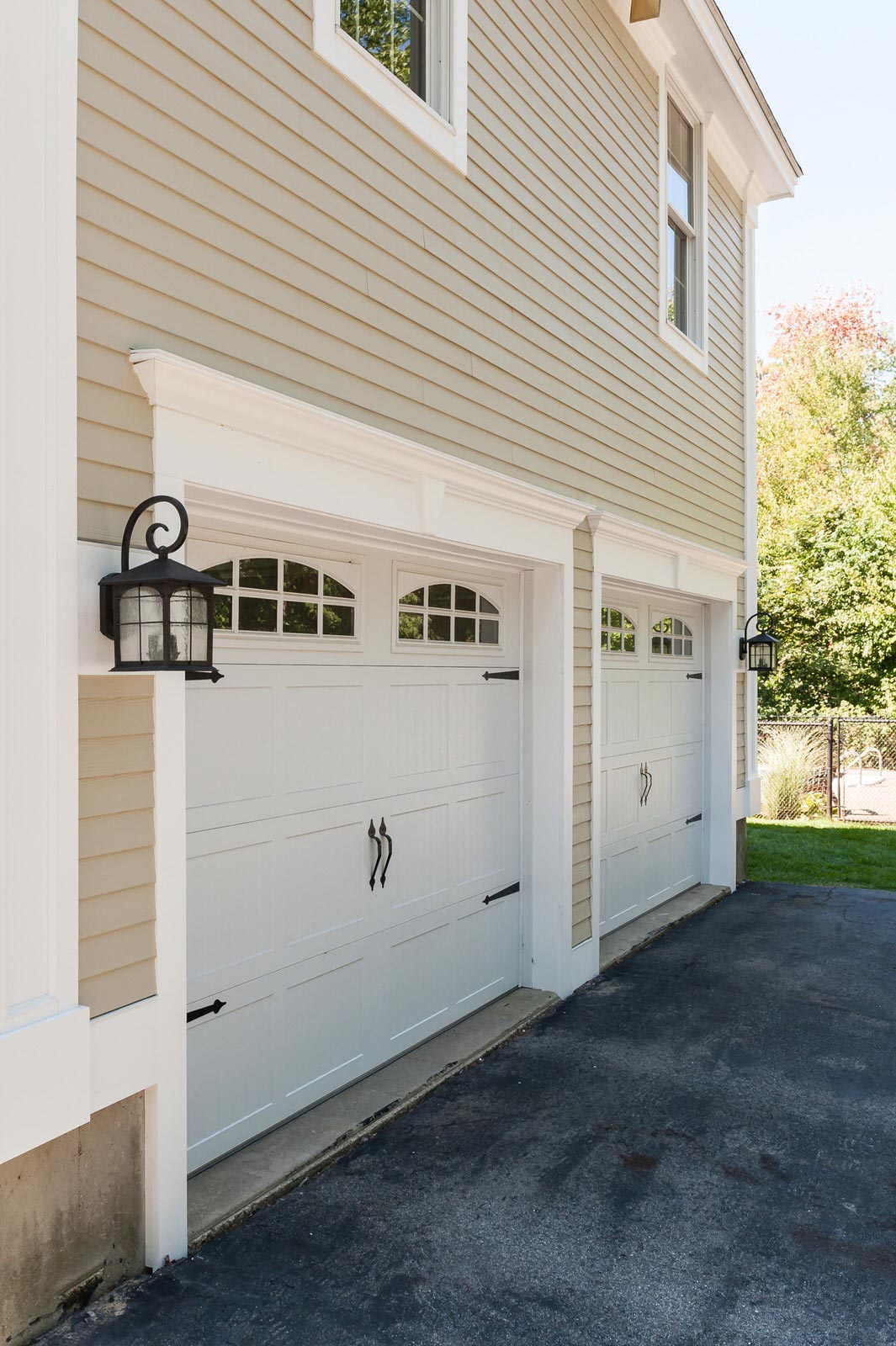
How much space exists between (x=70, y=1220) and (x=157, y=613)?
158cm

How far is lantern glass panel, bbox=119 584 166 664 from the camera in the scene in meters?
2.43

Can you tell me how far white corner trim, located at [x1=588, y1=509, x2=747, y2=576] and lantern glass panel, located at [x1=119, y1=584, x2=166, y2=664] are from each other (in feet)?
11.3

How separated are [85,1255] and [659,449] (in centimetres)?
558

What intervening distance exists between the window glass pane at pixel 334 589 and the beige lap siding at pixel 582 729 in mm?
1774

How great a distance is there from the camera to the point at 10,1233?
2395 mm

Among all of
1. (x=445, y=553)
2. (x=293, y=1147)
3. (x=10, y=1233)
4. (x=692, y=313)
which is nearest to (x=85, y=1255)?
(x=10, y=1233)

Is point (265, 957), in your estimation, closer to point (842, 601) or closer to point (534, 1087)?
point (534, 1087)

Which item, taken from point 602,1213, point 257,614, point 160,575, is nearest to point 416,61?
point 257,614

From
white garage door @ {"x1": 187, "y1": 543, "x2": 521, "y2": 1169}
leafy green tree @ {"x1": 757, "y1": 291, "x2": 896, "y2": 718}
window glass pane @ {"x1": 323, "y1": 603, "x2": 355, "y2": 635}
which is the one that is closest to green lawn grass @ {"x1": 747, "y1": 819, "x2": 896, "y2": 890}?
leafy green tree @ {"x1": 757, "y1": 291, "x2": 896, "y2": 718}

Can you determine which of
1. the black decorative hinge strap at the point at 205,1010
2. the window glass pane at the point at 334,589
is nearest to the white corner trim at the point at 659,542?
the window glass pane at the point at 334,589

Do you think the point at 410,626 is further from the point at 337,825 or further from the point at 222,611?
the point at 222,611

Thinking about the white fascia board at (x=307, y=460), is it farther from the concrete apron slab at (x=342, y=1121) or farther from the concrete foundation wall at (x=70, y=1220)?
the concrete apron slab at (x=342, y=1121)

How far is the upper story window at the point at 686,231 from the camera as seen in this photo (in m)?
7.07

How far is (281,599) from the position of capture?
11.8 ft
